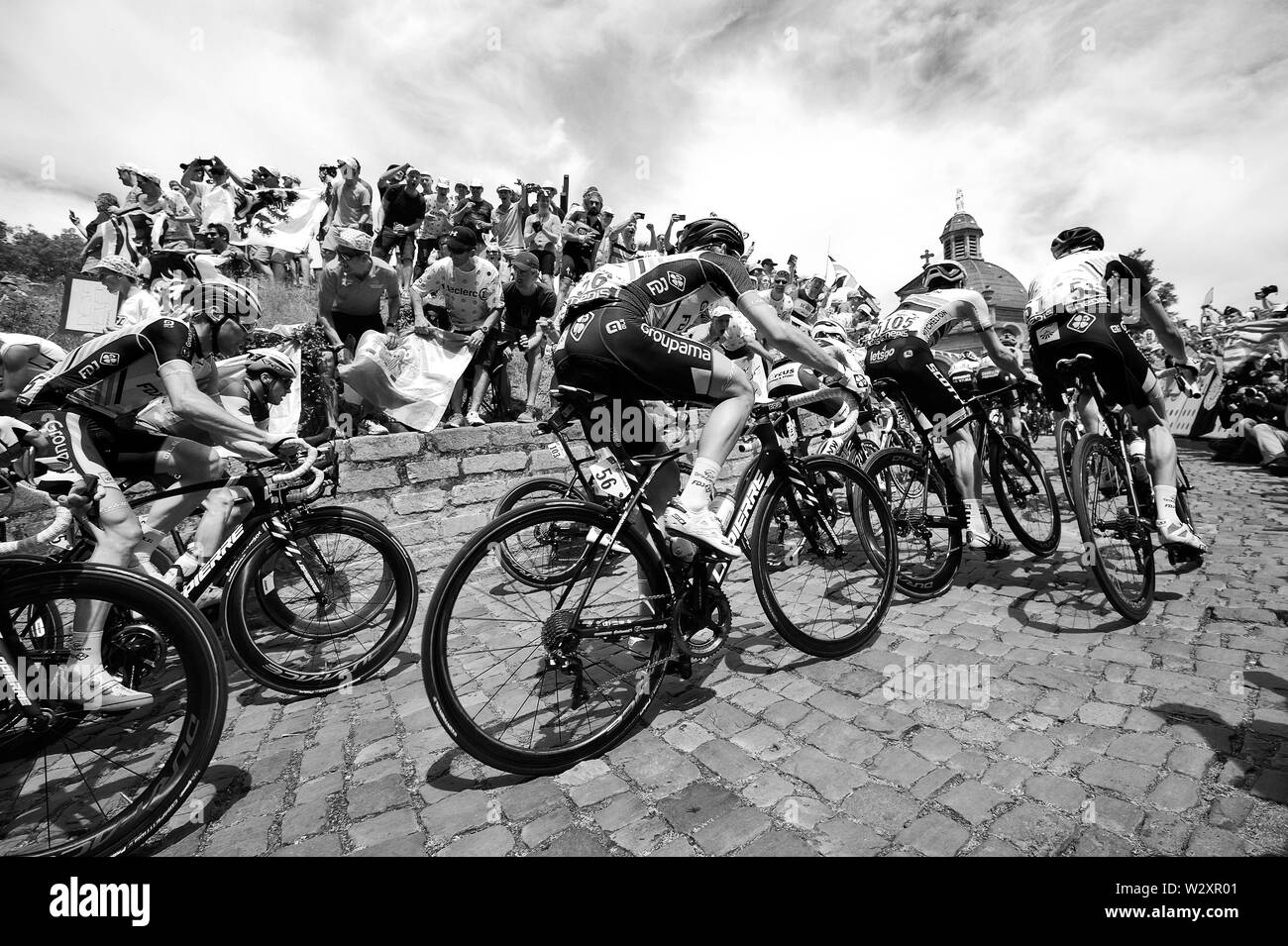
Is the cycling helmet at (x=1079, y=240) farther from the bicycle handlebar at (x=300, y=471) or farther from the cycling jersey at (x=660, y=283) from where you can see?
the bicycle handlebar at (x=300, y=471)

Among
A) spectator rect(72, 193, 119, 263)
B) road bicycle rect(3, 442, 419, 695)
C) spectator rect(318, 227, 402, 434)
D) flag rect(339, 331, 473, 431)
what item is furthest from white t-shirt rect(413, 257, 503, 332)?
spectator rect(72, 193, 119, 263)

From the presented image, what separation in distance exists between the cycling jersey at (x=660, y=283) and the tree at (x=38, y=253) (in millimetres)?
40110

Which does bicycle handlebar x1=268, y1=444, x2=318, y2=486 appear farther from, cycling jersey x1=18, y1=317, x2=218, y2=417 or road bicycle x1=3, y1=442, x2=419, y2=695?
cycling jersey x1=18, y1=317, x2=218, y2=417

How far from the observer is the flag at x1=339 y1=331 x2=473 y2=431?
568 centimetres

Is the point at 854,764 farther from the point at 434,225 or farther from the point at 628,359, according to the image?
the point at 434,225

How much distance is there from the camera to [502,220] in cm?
1271

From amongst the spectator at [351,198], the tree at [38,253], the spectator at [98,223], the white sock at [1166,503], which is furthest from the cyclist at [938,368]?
the tree at [38,253]

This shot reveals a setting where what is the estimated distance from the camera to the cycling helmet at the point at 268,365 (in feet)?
14.0

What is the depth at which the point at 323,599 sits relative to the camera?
3.60m

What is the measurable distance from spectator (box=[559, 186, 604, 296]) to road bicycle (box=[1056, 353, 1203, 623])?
9.24 m

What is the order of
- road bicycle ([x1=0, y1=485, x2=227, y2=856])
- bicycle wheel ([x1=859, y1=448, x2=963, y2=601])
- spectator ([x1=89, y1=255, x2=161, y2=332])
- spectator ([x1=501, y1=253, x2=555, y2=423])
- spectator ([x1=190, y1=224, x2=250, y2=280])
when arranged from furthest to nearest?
spectator ([x1=190, y1=224, x2=250, y2=280]), spectator ([x1=501, y1=253, x2=555, y2=423]), spectator ([x1=89, y1=255, x2=161, y2=332]), bicycle wheel ([x1=859, y1=448, x2=963, y2=601]), road bicycle ([x1=0, y1=485, x2=227, y2=856])
